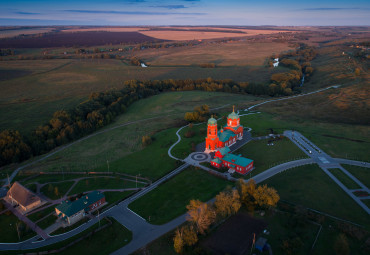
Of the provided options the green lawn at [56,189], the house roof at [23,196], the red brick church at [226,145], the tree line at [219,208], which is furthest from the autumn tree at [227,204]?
the house roof at [23,196]

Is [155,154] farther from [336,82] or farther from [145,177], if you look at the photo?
[336,82]

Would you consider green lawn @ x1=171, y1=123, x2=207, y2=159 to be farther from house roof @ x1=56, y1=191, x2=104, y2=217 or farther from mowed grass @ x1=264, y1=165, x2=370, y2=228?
house roof @ x1=56, y1=191, x2=104, y2=217

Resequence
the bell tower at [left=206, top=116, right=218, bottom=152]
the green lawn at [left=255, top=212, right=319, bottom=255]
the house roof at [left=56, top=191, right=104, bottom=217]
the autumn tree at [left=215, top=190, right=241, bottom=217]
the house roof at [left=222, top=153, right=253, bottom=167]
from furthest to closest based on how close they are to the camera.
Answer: the bell tower at [left=206, top=116, right=218, bottom=152]
the house roof at [left=222, top=153, right=253, bottom=167]
the house roof at [left=56, top=191, right=104, bottom=217]
the autumn tree at [left=215, top=190, right=241, bottom=217]
the green lawn at [left=255, top=212, right=319, bottom=255]

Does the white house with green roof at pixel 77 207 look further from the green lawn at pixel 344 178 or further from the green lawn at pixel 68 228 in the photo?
the green lawn at pixel 344 178

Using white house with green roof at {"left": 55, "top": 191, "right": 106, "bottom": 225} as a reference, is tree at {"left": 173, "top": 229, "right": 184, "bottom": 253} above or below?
above

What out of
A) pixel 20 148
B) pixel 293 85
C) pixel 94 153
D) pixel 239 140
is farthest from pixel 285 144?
pixel 293 85

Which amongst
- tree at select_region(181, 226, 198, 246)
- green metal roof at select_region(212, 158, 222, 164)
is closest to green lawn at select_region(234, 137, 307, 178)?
green metal roof at select_region(212, 158, 222, 164)

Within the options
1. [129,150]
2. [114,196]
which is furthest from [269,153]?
[114,196]

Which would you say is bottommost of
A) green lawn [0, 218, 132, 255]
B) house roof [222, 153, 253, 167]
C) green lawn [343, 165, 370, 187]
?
green lawn [0, 218, 132, 255]
